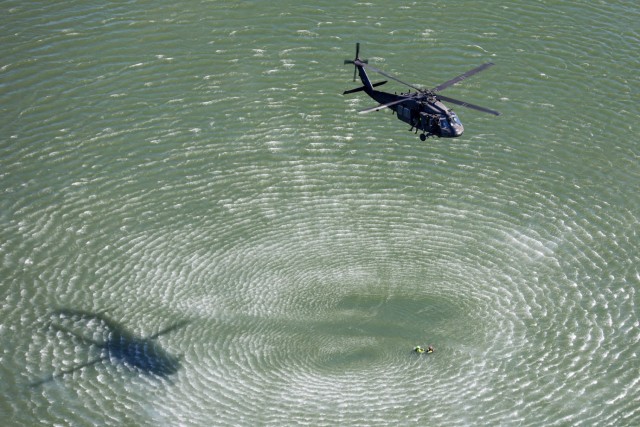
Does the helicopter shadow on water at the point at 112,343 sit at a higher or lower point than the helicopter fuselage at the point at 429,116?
lower

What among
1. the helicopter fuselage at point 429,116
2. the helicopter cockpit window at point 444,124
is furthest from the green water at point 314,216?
the helicopter cockpit window at point 444,124

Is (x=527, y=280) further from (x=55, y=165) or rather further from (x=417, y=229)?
(x=55, y=165)

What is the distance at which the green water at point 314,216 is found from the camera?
36.8m

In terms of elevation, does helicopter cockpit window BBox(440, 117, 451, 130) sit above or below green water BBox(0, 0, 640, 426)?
above

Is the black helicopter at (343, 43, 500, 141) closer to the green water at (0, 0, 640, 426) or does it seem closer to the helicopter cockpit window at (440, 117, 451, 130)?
the helicopter cockpit window at (440, 117, 451, 130)

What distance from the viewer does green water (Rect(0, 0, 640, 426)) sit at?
121ft

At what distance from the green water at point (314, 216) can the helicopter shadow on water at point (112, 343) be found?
162mm

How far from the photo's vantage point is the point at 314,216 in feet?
148

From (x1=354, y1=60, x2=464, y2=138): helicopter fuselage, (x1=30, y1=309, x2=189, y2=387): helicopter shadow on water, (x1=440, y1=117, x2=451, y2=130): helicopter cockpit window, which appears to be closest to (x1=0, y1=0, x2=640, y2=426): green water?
(x1=30, y1=309, x2=189, y2=387): helicopter shadow on water

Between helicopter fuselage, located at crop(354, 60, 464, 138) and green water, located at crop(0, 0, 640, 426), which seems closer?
helicopter fuselage, located at crop(354, 60, 464, 138)

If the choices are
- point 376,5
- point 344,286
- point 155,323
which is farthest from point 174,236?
point 376,5

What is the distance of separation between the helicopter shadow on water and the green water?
0.16 m

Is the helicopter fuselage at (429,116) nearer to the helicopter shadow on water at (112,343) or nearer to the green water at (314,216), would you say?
the green water at (314,216)

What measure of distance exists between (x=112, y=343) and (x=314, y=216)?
12.8 m
